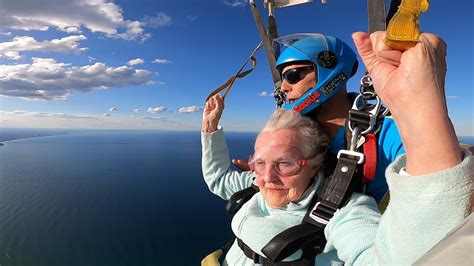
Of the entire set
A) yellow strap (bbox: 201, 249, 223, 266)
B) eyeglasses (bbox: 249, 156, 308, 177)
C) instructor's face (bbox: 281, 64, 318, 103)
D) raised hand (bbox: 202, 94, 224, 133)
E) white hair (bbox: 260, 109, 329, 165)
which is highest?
instructor's face (bbox: 281, 64, 318, 103)

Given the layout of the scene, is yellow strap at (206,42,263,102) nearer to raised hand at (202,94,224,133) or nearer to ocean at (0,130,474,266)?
raised hand at (202,94,224,133)

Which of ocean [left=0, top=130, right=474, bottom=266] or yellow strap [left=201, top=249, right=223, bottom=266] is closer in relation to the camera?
yellow strap [left=201, top=249, right=223, bottom=266]

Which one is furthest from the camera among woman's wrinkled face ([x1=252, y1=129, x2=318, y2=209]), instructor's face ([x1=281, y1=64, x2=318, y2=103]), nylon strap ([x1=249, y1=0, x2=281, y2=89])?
nylon strap ([x1=249, y1=0, x2=281, y2=89])

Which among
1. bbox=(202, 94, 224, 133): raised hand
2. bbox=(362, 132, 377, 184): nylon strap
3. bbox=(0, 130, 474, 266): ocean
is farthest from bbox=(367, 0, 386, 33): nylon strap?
bbox=(0, 130, 474, 266): ocean

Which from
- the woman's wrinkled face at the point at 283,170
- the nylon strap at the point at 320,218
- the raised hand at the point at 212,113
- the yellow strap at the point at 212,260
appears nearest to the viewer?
the nylon strap at the point at 320,218

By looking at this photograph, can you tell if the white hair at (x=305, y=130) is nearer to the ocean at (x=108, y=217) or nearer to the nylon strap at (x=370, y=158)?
the nylon strap at (x=370, y=158)

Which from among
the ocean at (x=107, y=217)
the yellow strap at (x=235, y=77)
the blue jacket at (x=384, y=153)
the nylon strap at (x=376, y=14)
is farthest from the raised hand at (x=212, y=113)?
the ocean at (x=107, y=217)
